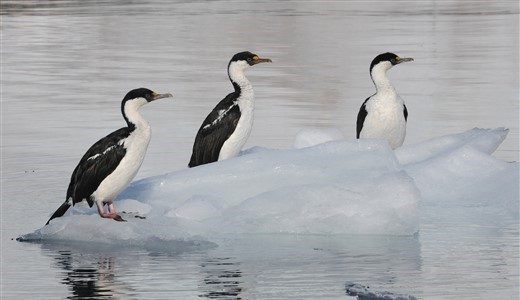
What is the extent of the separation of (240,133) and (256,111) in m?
7.25

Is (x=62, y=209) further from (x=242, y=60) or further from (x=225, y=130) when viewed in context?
(x=242, y=60)

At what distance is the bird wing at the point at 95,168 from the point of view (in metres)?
14.5

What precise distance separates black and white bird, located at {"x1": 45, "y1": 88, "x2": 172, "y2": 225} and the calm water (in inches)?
26.8

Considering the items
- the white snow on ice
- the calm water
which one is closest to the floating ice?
the calm water

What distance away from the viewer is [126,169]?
47.8 feet

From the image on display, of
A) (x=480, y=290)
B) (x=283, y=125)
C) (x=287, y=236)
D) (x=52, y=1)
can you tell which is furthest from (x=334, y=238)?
(x=52, y=1)

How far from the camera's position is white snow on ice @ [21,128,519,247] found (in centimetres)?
1412

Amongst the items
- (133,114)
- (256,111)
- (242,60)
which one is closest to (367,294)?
(133,114)

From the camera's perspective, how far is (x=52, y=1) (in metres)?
70.5

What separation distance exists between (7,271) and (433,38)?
3083cm

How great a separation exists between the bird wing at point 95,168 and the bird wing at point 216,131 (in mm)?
2672

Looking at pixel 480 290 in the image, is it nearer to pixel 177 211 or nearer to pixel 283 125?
pixel 177 211

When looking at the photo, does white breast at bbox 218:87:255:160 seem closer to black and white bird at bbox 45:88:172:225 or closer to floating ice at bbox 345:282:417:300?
black and white bird at bbox 45:88:172:225

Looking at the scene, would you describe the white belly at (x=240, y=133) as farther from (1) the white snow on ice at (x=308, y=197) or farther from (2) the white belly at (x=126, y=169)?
(2) the white belly at (x=126, y=169)
